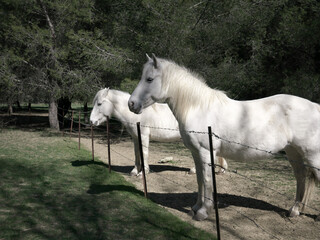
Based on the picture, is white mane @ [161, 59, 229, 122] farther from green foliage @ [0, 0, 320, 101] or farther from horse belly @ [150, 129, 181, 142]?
green foliage @ [0, 0, 320, 101]

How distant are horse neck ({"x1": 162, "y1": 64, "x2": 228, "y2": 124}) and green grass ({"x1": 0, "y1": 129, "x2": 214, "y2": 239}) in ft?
5.07

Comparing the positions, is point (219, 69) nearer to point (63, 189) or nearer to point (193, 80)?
point (193, 80)

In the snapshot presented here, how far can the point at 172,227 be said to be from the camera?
12.5ft

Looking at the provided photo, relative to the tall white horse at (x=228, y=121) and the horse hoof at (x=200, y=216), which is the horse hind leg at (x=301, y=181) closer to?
the tall white horse at (x=228, y=121)

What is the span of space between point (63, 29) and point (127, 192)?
10728mm

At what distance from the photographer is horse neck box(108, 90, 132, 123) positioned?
698 centimetres

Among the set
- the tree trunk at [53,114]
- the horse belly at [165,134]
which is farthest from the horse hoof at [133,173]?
the tree trunk at [53,114]

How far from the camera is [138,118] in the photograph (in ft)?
22.9

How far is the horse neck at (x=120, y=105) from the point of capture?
6980 millimetres

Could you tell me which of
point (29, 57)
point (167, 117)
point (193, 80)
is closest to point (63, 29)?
point (29, 57)

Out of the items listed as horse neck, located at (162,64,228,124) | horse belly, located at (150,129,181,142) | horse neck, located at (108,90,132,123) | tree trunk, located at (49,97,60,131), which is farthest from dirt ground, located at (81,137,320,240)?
tree trunk, located at (49,97,60,131)

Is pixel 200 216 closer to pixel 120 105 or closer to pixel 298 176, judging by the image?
pixel 298 176

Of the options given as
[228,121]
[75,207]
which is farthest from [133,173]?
[228,121]

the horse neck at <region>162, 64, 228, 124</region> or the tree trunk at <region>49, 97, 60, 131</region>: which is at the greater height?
the horse neck at <region>162, 64, 228, 124</region>
